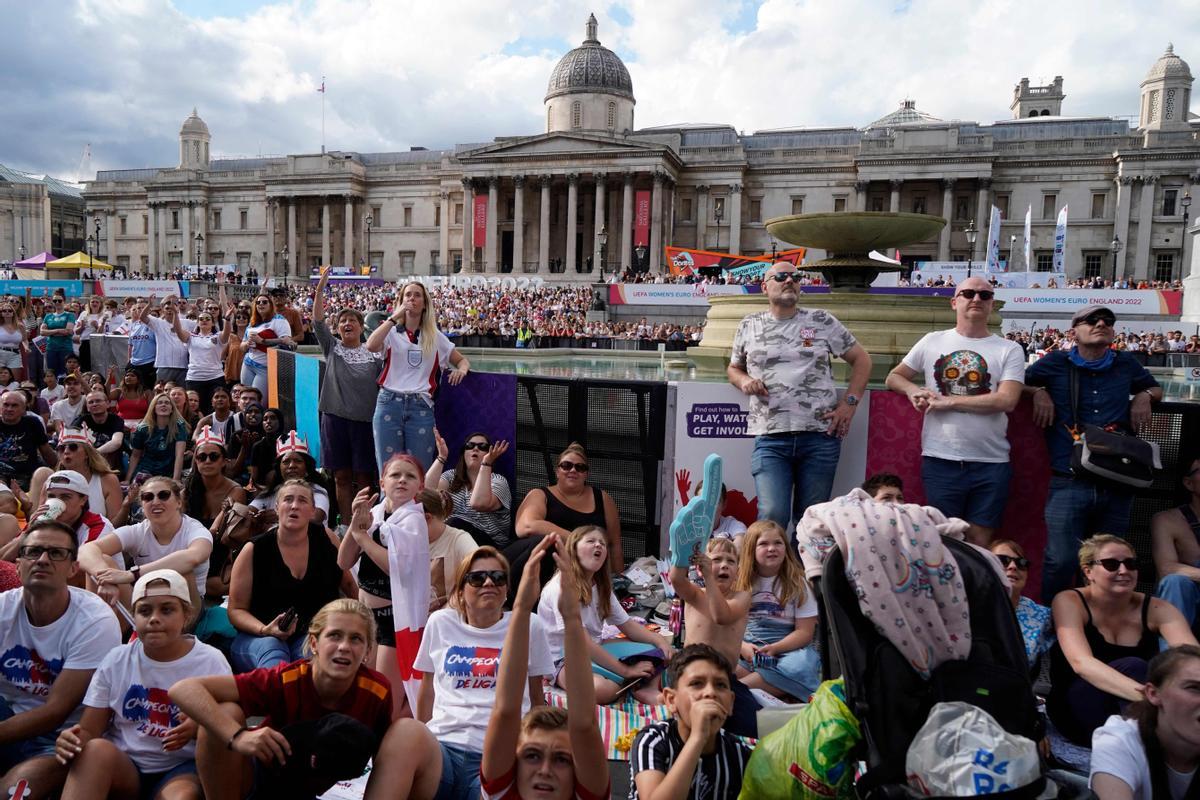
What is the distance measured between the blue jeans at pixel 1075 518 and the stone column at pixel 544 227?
54881mm

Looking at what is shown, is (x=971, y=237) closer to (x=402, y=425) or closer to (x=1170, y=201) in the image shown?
(x=1170, y=201)

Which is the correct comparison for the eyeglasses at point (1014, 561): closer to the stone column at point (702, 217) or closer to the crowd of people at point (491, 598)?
the crowd of people at point (491, 598)

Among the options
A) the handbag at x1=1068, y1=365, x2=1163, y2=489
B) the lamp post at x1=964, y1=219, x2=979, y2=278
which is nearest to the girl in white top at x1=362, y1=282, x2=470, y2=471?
the handbag at x1=1068, y1=365, x2=1163, y2=489

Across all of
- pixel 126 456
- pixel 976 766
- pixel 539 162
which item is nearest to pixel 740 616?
pixel 976 766

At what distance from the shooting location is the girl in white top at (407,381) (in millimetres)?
7023

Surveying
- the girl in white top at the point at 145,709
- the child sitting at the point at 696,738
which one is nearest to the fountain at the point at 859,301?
the child sitting at the point at 696,738

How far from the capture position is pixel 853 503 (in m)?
3.08

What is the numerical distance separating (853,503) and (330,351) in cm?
561

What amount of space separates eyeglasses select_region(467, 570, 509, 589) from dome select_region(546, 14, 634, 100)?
65574 millimetres

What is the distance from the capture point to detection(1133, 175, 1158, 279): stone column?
53.7 m

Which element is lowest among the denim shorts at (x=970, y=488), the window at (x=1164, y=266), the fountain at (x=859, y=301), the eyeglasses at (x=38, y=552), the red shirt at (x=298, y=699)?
the red shirt at (x=298, y=699)

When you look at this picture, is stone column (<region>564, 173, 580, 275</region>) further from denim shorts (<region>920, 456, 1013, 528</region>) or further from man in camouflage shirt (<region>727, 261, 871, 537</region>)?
denim shorts (<region>920, 456, 1013, 528</region>)

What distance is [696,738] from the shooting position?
289 centimetres

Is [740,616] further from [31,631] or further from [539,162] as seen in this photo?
[539,162]
